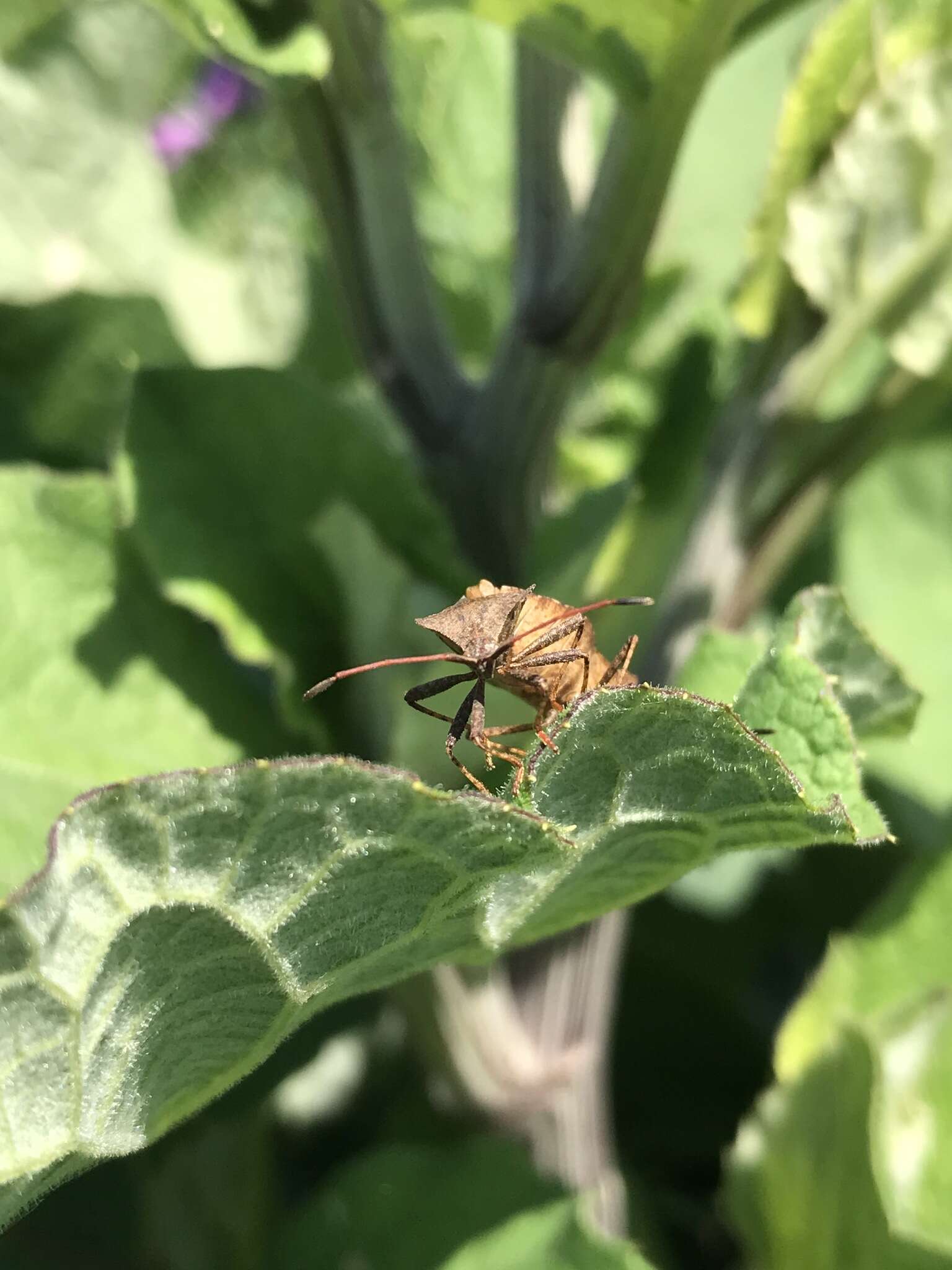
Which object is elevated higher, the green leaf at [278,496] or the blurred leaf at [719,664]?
the blurred leaf at [719,664]

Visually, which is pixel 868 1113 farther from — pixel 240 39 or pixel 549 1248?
pixel 240 39

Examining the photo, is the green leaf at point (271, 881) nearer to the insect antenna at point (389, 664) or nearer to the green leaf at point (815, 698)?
the green leaf at point (815, 698)

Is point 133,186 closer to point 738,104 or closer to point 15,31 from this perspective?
point 15,31

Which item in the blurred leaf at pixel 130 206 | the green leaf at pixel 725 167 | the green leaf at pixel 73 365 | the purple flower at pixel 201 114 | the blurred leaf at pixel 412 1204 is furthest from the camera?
the purple flower at pixel 201 114

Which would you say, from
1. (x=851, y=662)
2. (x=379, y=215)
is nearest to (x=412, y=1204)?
(x=851, y=662)

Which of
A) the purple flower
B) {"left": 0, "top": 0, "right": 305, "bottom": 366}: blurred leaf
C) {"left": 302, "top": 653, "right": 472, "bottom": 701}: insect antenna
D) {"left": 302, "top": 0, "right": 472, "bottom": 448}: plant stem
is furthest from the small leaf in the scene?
the purple flower

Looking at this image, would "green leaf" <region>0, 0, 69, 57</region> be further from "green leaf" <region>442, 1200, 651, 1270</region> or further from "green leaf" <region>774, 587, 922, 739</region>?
"green leaf" <region>442, 1200, 651, 1270</region>

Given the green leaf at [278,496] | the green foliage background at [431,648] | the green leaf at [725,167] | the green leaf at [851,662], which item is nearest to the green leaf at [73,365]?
the green foliage background at [431,648]

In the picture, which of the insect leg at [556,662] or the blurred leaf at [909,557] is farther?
the blurred leaf at [909,557]
